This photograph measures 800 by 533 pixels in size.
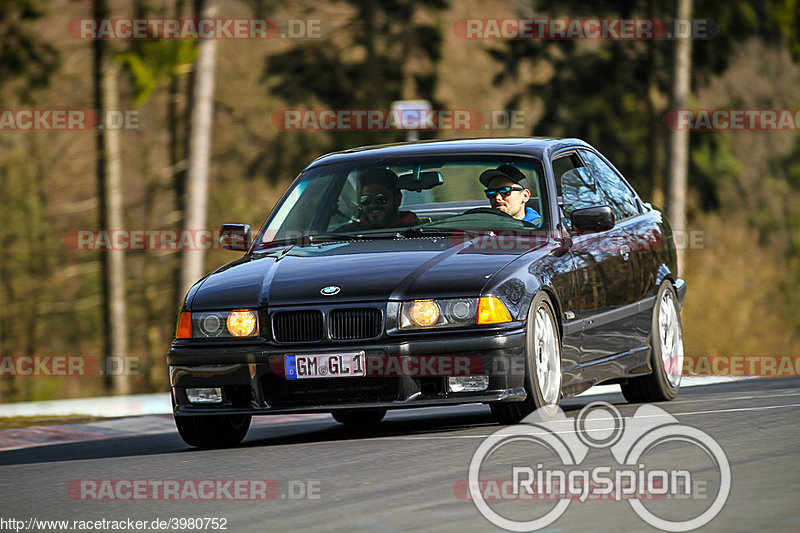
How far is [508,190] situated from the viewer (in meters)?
9.61

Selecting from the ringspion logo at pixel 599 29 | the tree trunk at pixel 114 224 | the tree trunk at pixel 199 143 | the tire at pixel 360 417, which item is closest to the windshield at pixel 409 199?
the tire at pixel 360 417

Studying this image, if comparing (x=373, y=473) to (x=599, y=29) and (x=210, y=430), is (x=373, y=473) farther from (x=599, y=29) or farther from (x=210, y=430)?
(x=599, y=29)

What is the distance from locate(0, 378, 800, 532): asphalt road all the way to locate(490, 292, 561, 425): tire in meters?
0.19

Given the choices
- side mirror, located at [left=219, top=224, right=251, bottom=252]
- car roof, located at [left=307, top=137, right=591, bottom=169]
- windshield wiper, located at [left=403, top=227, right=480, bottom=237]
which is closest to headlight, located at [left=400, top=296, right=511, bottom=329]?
windshield wiper, located at [left=403, top=227, right=480, bottom=237]

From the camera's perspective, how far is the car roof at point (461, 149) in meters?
9.79

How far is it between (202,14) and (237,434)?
42.1 feet

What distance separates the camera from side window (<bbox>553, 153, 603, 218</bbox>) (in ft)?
32.2

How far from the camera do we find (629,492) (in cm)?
623

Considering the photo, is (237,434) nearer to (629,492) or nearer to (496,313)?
(496,313)

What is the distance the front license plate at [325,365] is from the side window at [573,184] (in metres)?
2.20

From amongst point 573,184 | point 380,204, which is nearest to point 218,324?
point 380,204

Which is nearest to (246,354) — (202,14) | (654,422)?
(654,422)

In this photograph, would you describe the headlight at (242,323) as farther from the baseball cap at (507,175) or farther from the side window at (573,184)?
the side window at (573,184)

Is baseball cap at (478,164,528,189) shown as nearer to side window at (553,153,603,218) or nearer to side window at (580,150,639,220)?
side window at (553,153,603,218)
